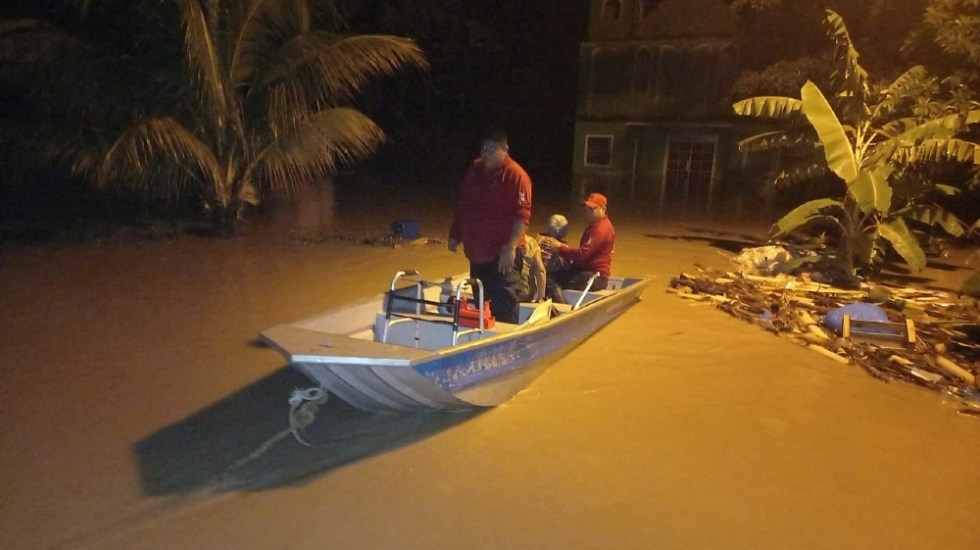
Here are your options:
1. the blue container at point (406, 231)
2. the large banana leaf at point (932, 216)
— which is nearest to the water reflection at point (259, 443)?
the blue container at point (406, 231)

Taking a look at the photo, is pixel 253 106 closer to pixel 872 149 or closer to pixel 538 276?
pixel 538 276

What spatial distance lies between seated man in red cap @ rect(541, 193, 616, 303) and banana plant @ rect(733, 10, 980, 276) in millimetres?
3779

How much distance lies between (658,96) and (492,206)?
20270 mm

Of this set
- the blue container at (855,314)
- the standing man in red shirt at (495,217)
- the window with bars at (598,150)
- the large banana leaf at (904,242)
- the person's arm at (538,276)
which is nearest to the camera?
the standing man in red shirt at (495,217)

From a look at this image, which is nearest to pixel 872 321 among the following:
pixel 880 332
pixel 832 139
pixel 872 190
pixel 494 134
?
pixel 880 332

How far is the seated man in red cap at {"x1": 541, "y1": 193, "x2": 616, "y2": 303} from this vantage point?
7836 millimetres

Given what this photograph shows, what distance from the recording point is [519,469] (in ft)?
16.5

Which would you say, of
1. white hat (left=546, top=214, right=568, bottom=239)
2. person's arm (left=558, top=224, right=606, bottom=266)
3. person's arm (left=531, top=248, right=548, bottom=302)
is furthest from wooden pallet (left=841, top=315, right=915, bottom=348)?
person's arm (left=531, top=248, right=548, bottom=302)

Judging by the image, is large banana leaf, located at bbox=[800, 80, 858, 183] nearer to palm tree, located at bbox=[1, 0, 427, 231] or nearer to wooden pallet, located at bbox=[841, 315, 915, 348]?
wooden pallet, located at bbox=[841, 315, 915, 348]

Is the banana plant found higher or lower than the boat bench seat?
higher

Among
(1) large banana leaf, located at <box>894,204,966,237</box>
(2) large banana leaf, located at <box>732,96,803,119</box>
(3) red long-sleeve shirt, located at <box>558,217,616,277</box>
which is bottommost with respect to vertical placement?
(3) red long-sleeve shirt, located at <box>558,217,616,277</box>

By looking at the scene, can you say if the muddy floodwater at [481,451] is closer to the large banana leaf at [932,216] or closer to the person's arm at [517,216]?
the person's arm at [517,216]

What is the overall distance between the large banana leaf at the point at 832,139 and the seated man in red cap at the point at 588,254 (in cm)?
380

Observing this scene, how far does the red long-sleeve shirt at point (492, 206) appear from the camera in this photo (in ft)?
19.5
